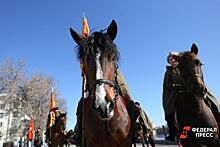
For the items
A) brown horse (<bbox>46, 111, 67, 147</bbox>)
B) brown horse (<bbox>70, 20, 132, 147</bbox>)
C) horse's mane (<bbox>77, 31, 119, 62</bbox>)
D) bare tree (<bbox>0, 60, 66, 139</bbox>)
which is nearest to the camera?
brown horse (<bbox>70, 20, 132, 147</bbox>)

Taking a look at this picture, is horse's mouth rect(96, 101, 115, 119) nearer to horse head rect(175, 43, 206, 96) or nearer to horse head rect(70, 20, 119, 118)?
horse head rect(70, 20, 119, 118)

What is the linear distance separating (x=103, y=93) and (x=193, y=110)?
2728mm

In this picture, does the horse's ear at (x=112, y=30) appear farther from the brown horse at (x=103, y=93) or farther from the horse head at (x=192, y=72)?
the horse head at (x=192, y=72)

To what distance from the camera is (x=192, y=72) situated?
600cm

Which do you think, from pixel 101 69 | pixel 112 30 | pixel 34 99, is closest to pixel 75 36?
pixel 112 30

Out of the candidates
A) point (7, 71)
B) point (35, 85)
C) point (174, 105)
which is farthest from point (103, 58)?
point (35, 85)

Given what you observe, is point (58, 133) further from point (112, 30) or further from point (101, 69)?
point (101, 69)

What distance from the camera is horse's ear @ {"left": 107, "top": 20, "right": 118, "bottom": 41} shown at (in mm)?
5619

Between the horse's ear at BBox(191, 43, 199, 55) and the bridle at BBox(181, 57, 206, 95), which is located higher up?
the horse's ear at BBox(191, 43, 199, 55)

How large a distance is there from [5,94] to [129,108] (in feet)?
139

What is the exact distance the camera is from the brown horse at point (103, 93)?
4469 millimetres

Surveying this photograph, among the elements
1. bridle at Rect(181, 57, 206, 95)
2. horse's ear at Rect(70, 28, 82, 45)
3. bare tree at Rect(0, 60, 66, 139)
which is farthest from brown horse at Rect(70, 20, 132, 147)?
bare tree at Rect(0, 60, 66, 139)

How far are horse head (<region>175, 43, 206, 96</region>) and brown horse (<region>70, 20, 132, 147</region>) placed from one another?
1730mm

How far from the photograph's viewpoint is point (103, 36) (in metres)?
5.18
